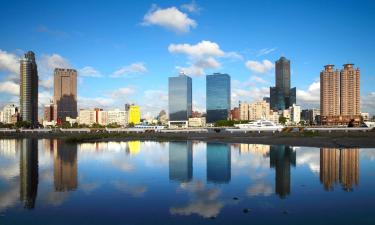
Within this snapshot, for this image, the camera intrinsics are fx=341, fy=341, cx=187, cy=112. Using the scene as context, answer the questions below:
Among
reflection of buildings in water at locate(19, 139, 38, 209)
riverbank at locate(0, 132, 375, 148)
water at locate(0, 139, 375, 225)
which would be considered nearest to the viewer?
water at locate(0, 139, 375, 225)

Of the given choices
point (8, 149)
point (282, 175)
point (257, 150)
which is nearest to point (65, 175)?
point (282, 175)

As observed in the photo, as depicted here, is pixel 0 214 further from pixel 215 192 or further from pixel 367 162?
pixel 367 162

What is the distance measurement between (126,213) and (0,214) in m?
5.57

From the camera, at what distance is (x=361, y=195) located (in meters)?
18.6

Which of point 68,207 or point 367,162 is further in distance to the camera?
point 367,162

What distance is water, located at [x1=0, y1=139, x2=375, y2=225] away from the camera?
14.6m

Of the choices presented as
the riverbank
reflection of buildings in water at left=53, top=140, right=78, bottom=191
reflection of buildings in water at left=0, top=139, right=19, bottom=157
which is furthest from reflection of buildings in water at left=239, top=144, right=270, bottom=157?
reflection of buildings in water at left=0, top=139, right=19, bottom=157

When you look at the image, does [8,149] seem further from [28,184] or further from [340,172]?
[340,172]

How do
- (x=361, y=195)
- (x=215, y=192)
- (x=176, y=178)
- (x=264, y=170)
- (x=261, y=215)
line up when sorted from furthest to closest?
1. (x=264, y=170)
2. (x=176, y=178)
3. (x=215, y=192)
4. (x=361, y=195)
5. (x=261, y=215)

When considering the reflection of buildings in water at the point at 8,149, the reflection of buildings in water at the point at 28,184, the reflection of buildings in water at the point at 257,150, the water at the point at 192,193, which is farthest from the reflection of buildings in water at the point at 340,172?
the reflection of buildings in water at the point at 8,149

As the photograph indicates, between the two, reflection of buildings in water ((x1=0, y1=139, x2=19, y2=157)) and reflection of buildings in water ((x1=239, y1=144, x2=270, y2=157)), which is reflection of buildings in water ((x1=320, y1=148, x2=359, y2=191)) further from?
reflection of buildings in water ((x1=0, y1=139, x2=19, y2=157))

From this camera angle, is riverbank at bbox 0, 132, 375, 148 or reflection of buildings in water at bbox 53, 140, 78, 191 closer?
reflection of buildings in water at bbox 53, 140, 78, 191

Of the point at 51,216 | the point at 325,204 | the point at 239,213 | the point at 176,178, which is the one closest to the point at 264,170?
the point at 176,178

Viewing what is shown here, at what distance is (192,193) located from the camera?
19.7 m
